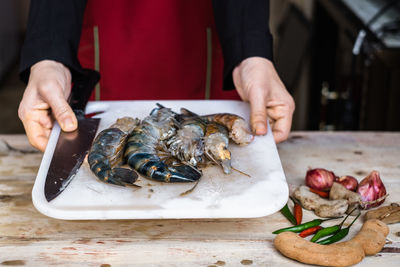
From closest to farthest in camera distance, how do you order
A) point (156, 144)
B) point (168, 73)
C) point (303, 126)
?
point (156, 144)
point (168, 73)
point (303, 126)

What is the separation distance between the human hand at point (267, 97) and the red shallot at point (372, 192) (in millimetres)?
312

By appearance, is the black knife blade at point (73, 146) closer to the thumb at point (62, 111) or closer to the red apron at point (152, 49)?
the thumb at point (62, 111)

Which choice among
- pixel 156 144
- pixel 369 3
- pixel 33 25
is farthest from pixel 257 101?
pixel 369 3

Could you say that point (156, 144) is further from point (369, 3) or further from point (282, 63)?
point (282, 63)

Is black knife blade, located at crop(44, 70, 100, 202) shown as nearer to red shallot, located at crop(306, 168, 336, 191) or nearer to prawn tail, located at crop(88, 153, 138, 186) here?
prawn tail, located at crop(88, 153, 138, 186)

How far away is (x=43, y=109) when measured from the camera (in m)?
1.40

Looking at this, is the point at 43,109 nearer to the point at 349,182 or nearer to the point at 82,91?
the point at 82,91

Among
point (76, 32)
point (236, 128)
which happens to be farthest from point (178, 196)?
point (76, 32)

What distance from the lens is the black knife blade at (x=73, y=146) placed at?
3.68 ft

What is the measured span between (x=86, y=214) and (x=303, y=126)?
2.96 metres

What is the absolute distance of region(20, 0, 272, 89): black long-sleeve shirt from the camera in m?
1.55

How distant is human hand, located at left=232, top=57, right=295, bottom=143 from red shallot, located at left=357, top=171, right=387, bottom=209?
12.3 inches

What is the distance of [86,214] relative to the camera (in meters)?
1.04

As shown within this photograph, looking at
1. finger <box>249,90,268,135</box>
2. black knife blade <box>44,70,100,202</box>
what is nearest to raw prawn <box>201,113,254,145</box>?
finger <box>249,90,268,135</box>
